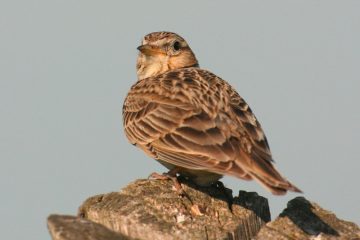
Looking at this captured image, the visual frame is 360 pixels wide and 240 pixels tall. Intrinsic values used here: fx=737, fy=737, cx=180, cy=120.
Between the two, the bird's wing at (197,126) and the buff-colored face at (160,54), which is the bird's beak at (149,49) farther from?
the bird's wing at (197,126)

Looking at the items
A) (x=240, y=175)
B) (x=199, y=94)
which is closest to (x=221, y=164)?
(x=240, y=175)

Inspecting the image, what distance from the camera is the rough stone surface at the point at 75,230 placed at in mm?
5027

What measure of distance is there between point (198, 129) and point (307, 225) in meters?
4.06

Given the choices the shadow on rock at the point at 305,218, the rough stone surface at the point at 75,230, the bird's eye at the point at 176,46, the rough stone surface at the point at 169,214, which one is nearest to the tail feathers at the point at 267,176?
the rough stone surface at the point at 169,214

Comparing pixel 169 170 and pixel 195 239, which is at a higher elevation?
pixel 195 239

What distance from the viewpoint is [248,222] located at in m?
6.47

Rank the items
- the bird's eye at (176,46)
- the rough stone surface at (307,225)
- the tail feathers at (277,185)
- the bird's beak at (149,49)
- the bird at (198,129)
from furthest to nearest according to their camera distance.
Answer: the bird's eye at (176,46) < the bird's beak at (149,49) < the bird at (198,129) < the tail feathers at (277,185) < the rough stone surface at (307,225)

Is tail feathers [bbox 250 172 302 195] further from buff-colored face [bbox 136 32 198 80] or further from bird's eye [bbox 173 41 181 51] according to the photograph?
bird's eye [bbox 173 41 181 51]

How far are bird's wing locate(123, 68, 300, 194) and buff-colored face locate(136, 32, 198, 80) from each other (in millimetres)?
1104

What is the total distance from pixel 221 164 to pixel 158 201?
116 inches

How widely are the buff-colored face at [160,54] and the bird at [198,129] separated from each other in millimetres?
372

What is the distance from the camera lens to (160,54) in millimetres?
14711

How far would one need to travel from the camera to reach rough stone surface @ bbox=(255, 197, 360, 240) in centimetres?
602

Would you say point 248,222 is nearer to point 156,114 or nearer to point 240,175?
point 240,175
